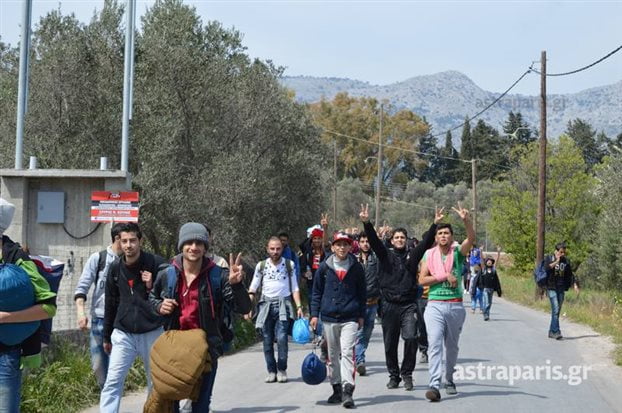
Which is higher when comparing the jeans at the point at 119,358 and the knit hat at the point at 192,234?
the knit hat at the point at 192,234

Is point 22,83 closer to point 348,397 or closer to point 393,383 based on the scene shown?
point 393,383

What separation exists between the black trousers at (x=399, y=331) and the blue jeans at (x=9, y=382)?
5.80 m

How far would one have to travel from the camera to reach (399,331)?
10898mm

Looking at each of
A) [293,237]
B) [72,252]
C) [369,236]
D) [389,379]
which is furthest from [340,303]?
[293,237]

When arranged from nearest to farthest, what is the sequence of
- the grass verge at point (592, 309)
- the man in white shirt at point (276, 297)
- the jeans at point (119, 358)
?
the jeans at point (119, 358) < the man in white shirt at point (276, 297) < the grass verge at point (592, 309)

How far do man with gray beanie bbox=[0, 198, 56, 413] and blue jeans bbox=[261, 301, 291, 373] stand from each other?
5.85m

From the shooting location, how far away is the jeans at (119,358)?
7332 millimetres

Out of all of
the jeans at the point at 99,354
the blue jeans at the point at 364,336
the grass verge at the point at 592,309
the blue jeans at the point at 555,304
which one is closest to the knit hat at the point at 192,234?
the jeans at the point at 99,354

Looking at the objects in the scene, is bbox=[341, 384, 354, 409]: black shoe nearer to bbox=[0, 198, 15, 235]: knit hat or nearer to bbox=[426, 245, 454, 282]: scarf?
bbox=[426, 245, 454, 282]: scarf

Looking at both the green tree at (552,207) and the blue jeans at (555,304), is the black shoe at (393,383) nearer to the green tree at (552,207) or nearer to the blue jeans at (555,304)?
the blue jeans at (555,304)

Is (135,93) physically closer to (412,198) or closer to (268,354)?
(268,354)

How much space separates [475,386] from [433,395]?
1.46 meters

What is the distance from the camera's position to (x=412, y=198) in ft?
273

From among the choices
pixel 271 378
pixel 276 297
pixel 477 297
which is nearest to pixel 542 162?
pixel 477 297
